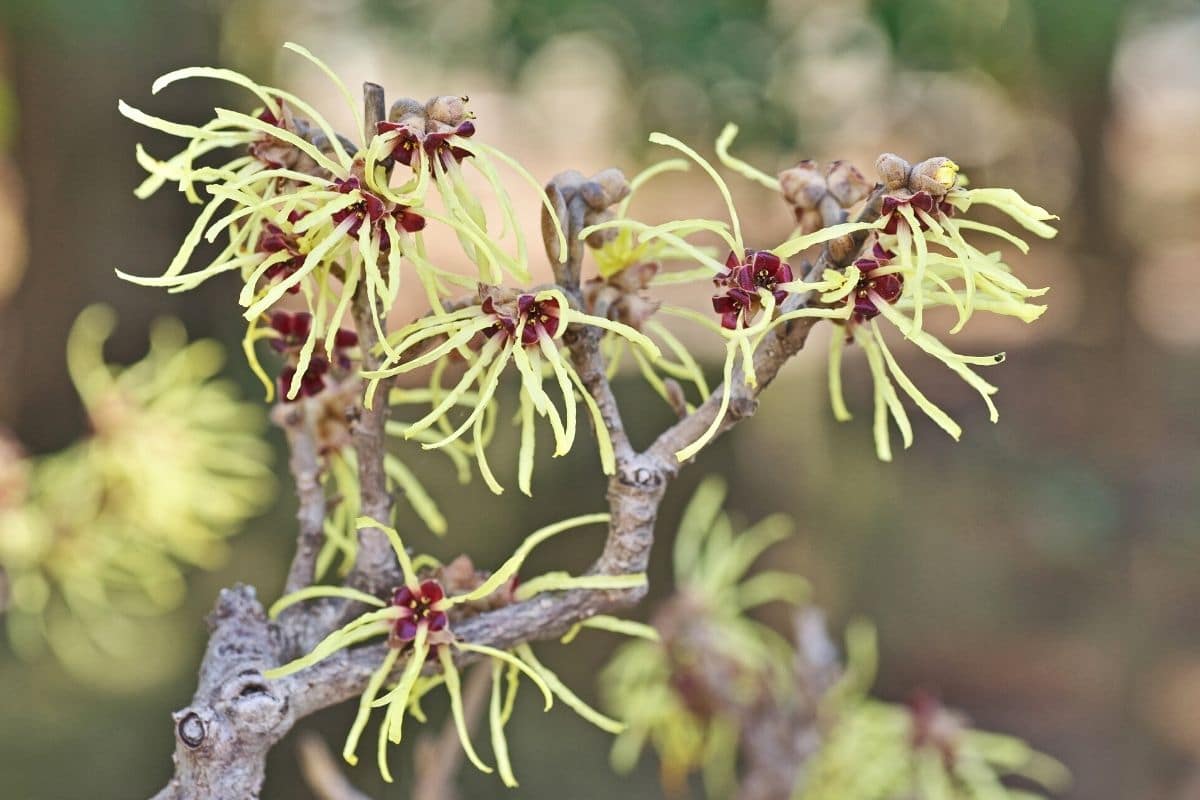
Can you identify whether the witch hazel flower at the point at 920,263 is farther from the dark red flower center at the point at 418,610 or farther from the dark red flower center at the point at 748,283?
the dark red flower center at the point at 418,610

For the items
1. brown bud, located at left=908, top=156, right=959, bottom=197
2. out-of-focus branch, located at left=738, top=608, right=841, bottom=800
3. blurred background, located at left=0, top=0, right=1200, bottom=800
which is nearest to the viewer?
brown bud, located at left=908, top=156, right=959, bottom=197

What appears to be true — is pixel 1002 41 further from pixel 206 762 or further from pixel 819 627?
pixel 206 762

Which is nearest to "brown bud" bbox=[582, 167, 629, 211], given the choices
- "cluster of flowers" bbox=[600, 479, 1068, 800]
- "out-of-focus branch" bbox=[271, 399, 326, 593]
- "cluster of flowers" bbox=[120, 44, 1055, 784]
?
"cluster of flowers" bbox=[120, 44, 1055, 784]

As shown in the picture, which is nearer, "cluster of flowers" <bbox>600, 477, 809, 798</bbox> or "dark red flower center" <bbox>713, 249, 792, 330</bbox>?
"dark red flower center" <bbox>713, 249, 792, 330</bbox>

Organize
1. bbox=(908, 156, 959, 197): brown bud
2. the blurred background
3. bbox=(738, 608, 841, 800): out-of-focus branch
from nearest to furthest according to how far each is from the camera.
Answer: bbox=(908, 156, 959, 197): brown bud < bbox=(738, 608, 841, 800): out-of-focus branch < the blurred background

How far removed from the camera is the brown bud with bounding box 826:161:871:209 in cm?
37

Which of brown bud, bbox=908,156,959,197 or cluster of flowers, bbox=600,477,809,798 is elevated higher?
brown bud, bbox=908,156,959,197

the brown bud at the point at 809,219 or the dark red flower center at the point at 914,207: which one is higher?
the brown bud at the point at 809,219

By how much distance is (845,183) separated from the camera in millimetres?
370

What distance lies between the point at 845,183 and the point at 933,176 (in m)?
0.06

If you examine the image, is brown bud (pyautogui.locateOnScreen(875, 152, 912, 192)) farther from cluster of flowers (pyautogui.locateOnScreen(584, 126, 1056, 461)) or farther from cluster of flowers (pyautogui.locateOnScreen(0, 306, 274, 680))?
cluster of flowers (pyautogui.locateOnScreen(0, 306, 274, 680))

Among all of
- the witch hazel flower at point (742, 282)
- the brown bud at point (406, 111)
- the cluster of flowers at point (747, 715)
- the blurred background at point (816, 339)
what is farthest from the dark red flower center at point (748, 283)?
the blurred background at point (816, 339)

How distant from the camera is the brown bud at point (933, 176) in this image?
31 centimetres

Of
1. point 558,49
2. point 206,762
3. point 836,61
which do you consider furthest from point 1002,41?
point 206,762
